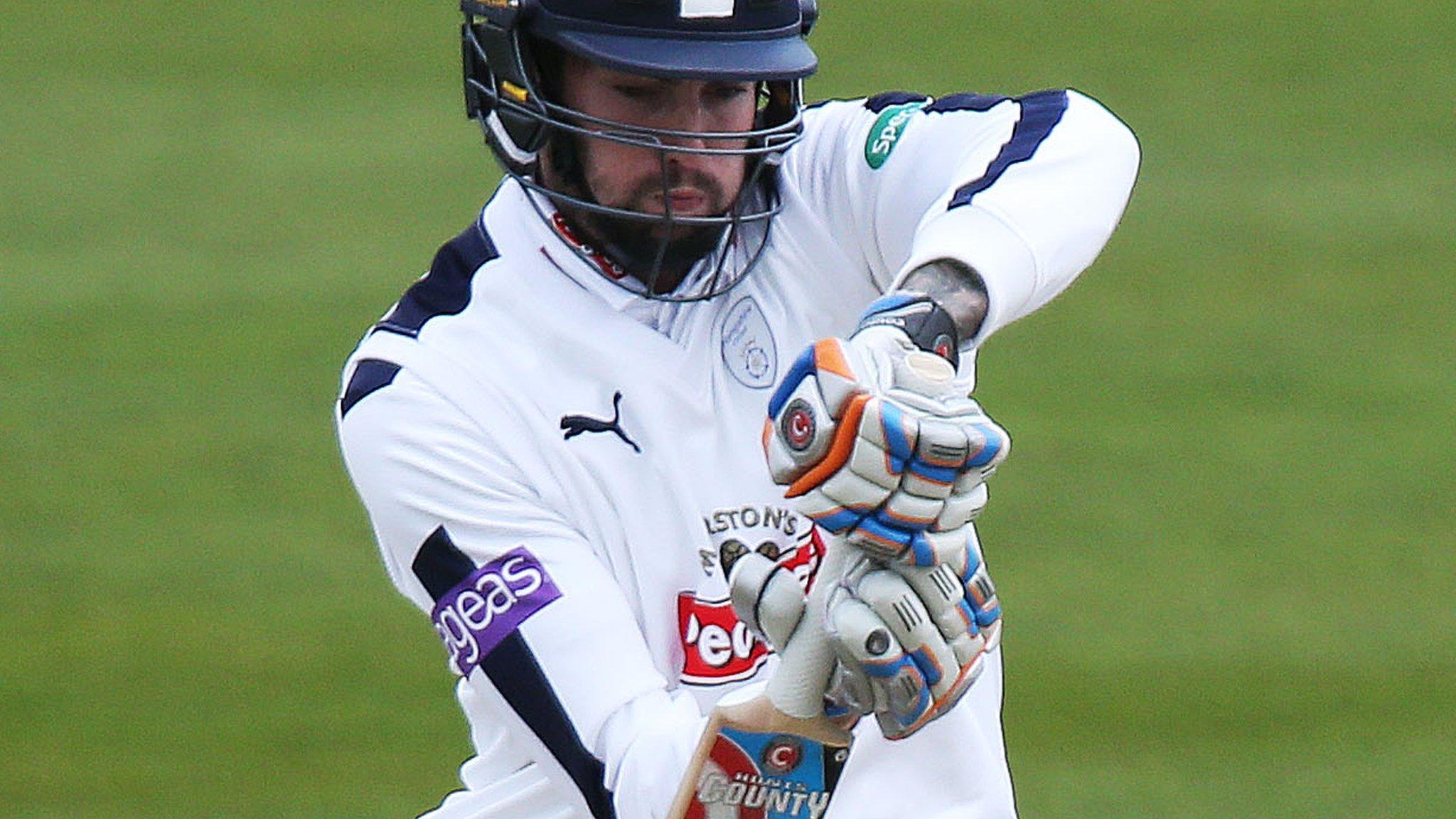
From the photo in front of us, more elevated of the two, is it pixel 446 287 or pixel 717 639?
pixel 446 287

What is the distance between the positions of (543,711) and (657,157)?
2.54 feet

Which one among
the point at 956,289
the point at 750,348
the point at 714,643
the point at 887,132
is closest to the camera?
the point at 956,289

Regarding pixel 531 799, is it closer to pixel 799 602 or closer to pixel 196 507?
pixel 799 602

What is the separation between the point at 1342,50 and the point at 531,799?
9.09m

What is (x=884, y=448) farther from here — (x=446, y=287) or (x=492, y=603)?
(x=446, y=287)

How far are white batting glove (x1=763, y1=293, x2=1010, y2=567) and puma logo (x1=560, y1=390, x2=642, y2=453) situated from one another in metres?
0.63

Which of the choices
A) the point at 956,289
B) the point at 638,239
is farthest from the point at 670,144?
the point at 956,289

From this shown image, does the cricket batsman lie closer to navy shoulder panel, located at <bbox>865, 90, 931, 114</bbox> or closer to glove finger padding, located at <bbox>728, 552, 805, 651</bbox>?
navy shoulder panel, located at <bbox>865, 90, 931, 114</bbox>

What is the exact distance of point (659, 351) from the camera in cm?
368

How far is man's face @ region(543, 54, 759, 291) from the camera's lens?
362 cm

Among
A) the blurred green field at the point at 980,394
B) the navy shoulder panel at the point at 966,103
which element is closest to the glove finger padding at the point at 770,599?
the navy shoulder panel at the point at 966,103

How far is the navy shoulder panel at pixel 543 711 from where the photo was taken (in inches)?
136

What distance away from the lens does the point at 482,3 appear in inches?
148

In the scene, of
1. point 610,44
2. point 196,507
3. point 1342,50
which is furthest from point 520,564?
point 1342,50
